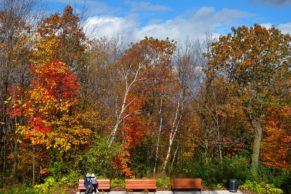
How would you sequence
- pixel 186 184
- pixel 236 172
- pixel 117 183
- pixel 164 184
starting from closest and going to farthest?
pixel 186 184, pixel 164 184, pixel 117 183, pixel 236 172

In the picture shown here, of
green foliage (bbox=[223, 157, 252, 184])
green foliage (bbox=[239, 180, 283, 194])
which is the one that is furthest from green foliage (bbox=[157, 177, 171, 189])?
green foliage (bbox=[239, 180, 283, 194])

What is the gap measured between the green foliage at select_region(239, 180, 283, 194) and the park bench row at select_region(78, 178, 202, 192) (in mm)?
2431

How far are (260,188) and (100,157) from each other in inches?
311

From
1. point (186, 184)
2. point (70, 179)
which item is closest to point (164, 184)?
point (186, 184)

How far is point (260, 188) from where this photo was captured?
15.4 meters

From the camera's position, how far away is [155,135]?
3189cm

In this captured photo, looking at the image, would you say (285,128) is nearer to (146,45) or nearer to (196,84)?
(196,84)

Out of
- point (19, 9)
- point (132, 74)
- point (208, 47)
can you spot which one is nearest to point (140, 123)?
point (132, 74)

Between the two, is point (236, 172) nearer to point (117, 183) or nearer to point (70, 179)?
point (117, 183)

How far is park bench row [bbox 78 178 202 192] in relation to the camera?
1493 centimetres

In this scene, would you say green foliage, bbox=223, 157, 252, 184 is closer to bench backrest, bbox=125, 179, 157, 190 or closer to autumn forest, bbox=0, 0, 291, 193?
autumn forest, bbox=0, 0, 291, 193

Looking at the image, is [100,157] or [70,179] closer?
[70,179]

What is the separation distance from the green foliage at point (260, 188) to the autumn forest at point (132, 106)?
13cm

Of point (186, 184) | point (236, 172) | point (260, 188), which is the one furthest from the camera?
point (236, 172)
